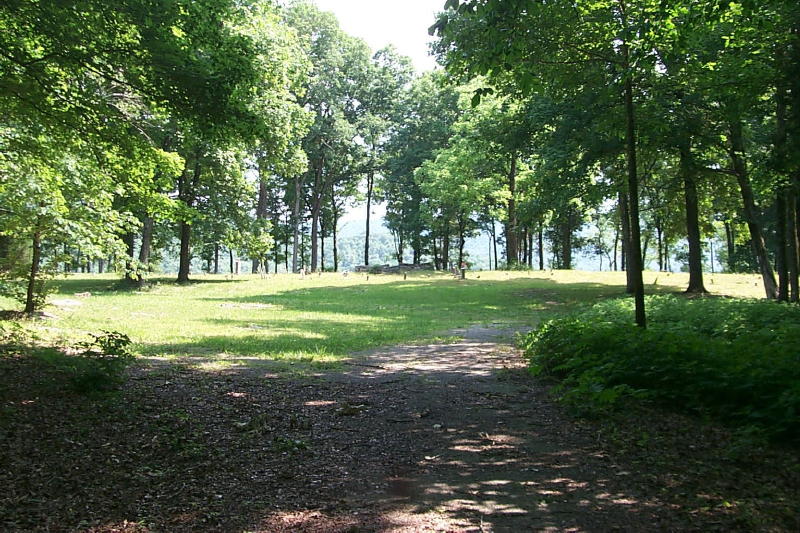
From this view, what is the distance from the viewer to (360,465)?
181 inches

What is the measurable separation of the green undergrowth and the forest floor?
0.29 meters

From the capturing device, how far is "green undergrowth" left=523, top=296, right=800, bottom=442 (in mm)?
4895

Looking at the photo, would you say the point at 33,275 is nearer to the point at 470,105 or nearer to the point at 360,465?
the point at 470,105

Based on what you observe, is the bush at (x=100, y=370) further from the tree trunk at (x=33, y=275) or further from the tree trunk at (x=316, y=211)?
the tree trunk at (x=316, y=211)

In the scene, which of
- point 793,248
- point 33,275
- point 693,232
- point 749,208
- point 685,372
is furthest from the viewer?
point 693,232

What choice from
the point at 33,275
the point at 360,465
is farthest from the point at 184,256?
the point at 360,465

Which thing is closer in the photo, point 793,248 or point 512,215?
point 793,248

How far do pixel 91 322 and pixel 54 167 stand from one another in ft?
14.1

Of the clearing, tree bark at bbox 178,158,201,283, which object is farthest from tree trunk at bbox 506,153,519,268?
the clearing

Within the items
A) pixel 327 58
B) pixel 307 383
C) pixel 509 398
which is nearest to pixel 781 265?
pixel 509 398

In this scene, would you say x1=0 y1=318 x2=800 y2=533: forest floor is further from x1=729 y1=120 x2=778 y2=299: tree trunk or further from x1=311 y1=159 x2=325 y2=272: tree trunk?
x1=311 y1=159 x2=325 y2=272: tree trunk

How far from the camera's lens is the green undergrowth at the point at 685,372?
4895 millimetres

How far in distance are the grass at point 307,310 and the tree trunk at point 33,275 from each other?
0.59 meters

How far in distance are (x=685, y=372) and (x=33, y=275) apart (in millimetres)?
12993
